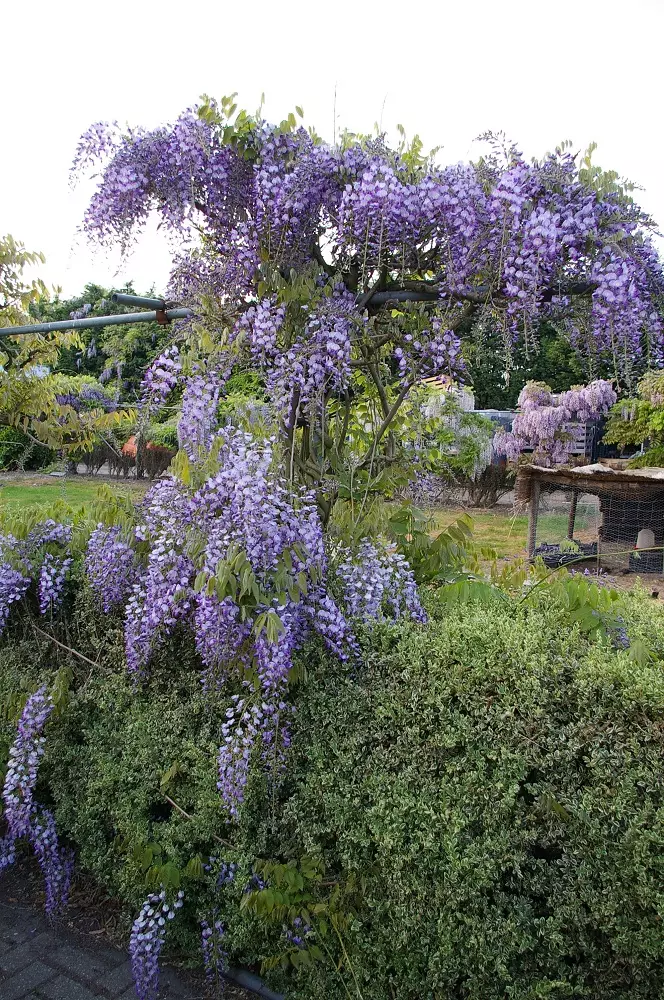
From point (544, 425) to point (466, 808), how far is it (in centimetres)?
1792

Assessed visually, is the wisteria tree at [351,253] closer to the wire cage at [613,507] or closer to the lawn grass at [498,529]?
the wire cage at [613,507]

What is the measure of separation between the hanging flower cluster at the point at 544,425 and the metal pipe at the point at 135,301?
53.8 feet

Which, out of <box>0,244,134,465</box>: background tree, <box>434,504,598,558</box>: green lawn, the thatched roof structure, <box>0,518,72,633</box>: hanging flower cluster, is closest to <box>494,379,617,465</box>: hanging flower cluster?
<box>434,504,598,558</box>: green lawn

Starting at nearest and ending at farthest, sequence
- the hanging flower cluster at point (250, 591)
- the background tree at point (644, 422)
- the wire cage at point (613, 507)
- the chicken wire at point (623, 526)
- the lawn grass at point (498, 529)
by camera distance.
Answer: the hanging flower cluster at point (250, 591), the wire cage at point (613, 507), the chicken wire at point (623, 526), the lawn grass at point (498, 529), the background tree at point (644, 422)

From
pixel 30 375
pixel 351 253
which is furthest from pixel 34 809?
pixel 30 375

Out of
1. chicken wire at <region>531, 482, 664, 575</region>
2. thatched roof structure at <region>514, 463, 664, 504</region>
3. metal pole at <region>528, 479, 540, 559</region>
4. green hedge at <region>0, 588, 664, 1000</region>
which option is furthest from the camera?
metal pole at <region>528, 479, 540, 559</region>

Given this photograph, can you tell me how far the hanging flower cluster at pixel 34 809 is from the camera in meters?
2.89

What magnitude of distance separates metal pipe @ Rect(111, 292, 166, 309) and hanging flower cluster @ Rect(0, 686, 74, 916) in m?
1.65

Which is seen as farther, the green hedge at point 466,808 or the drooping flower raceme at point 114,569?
the drooping flower raceme at point 114,569

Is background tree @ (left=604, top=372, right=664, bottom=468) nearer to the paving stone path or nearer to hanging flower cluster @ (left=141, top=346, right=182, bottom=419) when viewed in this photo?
hanging flower cluster @ (left=141, top=346, right=182, bottom=419)

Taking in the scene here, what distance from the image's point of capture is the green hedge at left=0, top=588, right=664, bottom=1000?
1.89 meters

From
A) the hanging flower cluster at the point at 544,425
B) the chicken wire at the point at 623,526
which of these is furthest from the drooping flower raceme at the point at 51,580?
the hanging flower cluster at the point at 544,425

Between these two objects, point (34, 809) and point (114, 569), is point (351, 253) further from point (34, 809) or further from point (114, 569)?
point (34, 809)

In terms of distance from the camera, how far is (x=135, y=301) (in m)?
2.97
